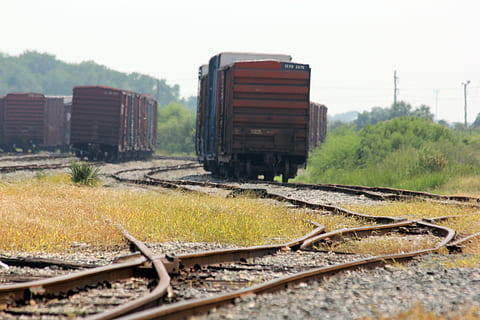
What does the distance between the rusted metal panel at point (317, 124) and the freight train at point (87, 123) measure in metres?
9.32

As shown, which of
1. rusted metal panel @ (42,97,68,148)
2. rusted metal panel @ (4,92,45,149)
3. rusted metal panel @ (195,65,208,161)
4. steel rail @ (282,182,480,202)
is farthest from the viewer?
rusted metal panel @ (42,97,68,148)

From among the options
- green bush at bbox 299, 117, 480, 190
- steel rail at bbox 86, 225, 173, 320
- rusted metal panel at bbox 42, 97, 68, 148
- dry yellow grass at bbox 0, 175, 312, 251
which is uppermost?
rusted metal panel at bbox 42, 97, 68, 148

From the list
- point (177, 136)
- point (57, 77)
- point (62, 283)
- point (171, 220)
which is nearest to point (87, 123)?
point (171, 220)

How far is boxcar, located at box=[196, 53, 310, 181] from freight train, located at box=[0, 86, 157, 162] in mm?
12147

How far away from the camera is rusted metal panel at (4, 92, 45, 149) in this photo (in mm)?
39812

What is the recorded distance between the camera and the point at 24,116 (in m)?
40.1

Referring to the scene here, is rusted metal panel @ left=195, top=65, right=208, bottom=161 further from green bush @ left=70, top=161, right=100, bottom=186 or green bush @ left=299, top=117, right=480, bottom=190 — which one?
green bush @ left=70, top=161, right=100, bottom=186

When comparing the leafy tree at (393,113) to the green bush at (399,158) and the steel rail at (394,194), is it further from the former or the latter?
the steel rail at (394,194)

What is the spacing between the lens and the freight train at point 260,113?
61.5ft

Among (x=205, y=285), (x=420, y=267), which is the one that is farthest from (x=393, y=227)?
(x=205, y=285)

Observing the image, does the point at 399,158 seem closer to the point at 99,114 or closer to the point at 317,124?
the point at 99,114

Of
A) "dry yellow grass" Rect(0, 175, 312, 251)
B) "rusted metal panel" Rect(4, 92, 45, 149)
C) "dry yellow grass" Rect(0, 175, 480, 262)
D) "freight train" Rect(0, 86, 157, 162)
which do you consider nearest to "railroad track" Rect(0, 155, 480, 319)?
"dry yellow grass" Rect(0, 175, 480, 262)

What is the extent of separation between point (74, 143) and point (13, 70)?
139968 millimetres

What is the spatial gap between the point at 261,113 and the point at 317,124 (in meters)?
23.3
